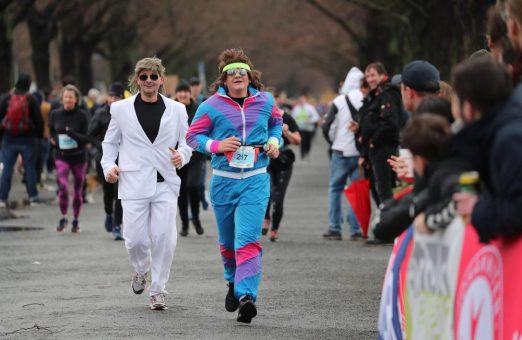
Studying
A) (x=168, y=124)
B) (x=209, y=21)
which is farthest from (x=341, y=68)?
(x=168, y=124)

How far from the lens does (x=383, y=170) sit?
15.7 metres

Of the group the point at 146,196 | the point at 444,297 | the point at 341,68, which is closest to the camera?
the point at 444,297

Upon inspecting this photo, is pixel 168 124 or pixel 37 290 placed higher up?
pixel 168 124

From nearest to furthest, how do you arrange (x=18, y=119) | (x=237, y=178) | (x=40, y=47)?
(x=237, y=178)
(x=18, y=119)
(x=40, y=47)

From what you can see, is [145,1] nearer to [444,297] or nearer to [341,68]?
[341,68]

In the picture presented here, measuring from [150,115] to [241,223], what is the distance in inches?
56.1

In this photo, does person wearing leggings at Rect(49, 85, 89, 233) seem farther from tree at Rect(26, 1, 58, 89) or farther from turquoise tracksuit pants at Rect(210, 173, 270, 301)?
tree at Rect(26, 1, 58, 89)

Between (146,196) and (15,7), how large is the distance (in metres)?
28.5

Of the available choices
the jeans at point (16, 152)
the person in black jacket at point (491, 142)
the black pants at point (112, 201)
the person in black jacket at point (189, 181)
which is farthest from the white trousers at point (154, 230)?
the jeans at point (16, 152)

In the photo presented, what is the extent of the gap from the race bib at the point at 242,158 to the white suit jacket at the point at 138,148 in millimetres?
900

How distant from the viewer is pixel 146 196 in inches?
438

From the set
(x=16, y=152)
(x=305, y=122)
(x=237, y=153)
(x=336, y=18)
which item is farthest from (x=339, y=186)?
(x=336, y=18)

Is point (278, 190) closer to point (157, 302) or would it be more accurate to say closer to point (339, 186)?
point (339, 186)

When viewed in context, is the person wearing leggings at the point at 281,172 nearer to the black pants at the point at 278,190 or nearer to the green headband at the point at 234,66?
the black pants at the point at 278,190
